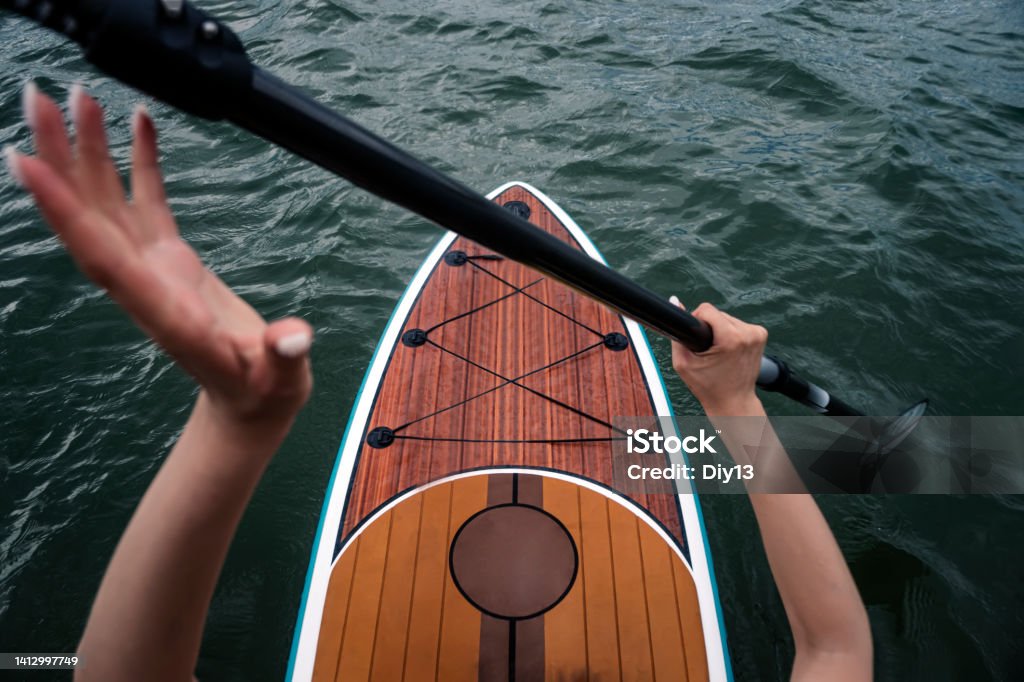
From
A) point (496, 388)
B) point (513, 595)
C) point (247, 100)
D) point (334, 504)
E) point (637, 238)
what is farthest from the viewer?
point (637, 238)

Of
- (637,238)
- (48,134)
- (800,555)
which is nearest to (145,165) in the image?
(48,134)

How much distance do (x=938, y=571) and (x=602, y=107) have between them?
550cm

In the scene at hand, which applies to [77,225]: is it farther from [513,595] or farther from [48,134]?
[513,595]

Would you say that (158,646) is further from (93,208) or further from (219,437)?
(93,208)

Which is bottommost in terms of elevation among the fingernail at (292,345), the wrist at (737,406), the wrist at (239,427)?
the wrist at (239,427)

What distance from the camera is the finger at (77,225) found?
70cm

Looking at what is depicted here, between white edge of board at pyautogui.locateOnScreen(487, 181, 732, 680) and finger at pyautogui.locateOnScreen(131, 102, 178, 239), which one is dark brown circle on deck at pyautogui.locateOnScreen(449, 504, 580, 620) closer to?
white edge of board at pyautogui.locateOnScreen(487, 181, 732, 680)

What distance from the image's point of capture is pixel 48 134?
2.38 feet

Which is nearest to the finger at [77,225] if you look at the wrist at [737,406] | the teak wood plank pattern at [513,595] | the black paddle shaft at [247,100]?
the black paddle shaft at [247,100]

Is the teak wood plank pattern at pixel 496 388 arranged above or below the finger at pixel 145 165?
above

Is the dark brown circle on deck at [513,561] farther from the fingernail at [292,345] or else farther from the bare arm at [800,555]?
the fingernail at [292,345]

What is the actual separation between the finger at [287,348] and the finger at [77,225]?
0.19 m

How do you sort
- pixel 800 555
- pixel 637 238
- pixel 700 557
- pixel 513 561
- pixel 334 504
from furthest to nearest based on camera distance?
pixel 637 238, pixel 334 504, pixel 700 557, pixel 513 561, pixel 800 555

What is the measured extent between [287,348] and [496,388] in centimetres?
325
